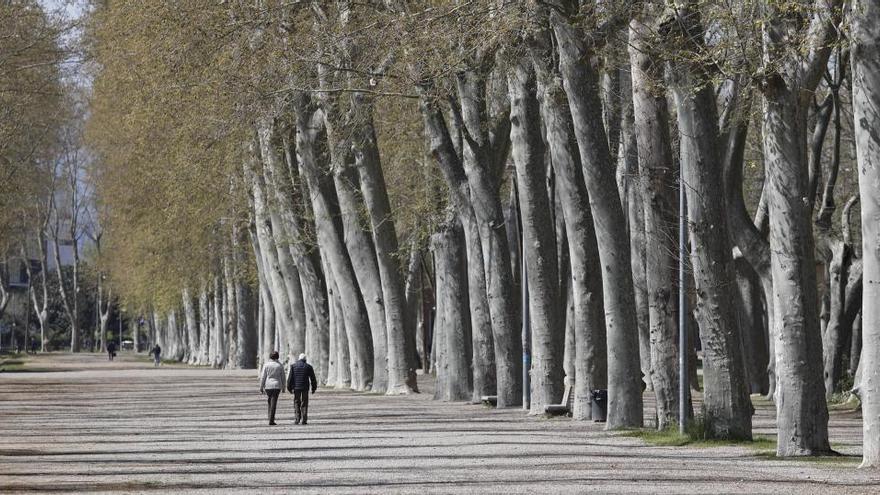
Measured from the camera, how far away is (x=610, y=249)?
26.7 m

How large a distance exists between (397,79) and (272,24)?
8.95 ft

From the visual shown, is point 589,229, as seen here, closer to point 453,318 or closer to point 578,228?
point 578,228

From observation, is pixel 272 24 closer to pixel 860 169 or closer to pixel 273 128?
pixel 273 128

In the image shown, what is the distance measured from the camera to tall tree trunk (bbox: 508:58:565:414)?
30.9 meters

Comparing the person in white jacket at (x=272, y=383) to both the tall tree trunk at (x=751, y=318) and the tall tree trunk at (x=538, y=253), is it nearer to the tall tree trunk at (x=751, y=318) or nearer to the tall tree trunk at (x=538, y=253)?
the tall tree trunk at (x=538, y=253)

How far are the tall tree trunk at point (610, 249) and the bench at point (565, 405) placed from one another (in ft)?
10.9

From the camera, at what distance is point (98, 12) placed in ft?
155

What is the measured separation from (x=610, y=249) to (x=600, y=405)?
3.46 m

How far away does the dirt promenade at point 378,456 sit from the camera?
58.1 feet

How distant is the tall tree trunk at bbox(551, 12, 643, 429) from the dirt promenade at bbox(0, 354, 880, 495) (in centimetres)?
68

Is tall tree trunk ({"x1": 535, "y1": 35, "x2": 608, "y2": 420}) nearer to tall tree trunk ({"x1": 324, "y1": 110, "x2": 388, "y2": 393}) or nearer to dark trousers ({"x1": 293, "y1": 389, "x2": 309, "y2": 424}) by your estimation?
dark trousers ({"x1": 293, "y1": 389, "x2": 309, "y2": 424})

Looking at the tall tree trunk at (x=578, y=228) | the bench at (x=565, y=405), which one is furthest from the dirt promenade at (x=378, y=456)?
the tall tree trunk at (x=578, y=228)

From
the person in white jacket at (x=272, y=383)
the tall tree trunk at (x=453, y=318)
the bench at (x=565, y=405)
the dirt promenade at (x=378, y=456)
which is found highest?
the tall tree trunk at (x=453, y=318)

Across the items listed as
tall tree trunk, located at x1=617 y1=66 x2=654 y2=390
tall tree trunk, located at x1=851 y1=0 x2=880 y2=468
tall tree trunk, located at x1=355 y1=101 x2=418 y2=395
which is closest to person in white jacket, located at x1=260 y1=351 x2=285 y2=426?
tall tree trunk, located at x1=617 y1=66 x2=654 y2=390
